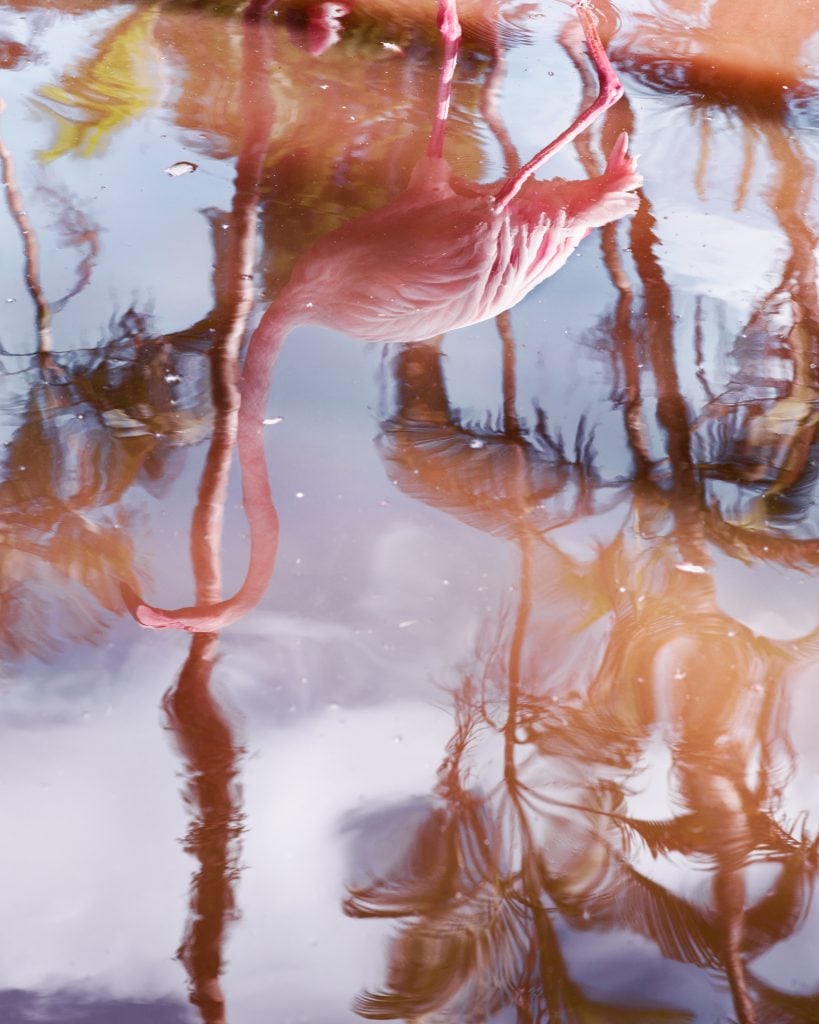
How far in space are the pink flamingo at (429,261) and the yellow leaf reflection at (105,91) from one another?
804mm

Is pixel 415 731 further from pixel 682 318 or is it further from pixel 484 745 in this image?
pixel 682 318

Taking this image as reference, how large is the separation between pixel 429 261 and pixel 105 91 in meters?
1.27

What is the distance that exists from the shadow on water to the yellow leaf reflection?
2cm

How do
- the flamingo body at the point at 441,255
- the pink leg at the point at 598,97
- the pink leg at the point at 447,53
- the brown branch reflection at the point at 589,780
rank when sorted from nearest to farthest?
the brown branch reflection at the point at 589,780, the flamingo body at the point at 441,255, the pink leg at the point at 598,97, the pink leg at the point at 447,53

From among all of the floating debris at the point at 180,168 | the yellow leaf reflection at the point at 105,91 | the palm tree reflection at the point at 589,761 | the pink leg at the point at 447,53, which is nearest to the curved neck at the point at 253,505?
the palm tree reflection at the point at 589,761

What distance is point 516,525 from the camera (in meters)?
1.71

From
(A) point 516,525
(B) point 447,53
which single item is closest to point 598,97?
(B) point 447,53

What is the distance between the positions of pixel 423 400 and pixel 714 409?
0.59 metres

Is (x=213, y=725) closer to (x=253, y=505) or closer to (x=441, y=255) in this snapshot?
(x=253, y=505)

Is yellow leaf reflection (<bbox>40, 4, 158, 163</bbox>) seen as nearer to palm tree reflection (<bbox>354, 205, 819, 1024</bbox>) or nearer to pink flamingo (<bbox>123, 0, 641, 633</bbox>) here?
pink flamingo (<bbox>123, 0, 641, 633</bbox>)

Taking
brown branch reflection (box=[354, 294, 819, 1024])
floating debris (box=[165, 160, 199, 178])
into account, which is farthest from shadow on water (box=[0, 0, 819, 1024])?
floating debris (box=[165, 160, 199, 178])

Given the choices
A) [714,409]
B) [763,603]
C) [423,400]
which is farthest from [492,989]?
[714,409]

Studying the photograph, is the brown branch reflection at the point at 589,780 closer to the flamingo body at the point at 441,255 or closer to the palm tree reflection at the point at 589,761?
the palm tree reflection at the point at 589,761

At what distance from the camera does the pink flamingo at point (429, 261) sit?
75.5 inches
